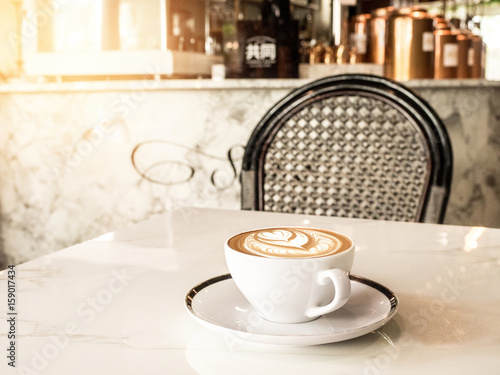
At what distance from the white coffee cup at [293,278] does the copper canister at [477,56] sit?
183 cm

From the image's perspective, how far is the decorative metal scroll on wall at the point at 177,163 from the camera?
1.83 m

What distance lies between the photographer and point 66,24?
81.1 inches

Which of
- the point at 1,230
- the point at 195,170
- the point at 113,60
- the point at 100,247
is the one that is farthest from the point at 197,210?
the point at 1,230

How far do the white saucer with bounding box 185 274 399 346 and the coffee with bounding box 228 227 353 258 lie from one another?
0.05 meters

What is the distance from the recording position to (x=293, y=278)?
0.41m

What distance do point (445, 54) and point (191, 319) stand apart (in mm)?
1706

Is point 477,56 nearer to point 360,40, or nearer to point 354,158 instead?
point 360,40

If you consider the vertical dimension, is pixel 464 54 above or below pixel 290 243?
above

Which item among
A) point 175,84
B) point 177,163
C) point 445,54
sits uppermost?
point 445,54

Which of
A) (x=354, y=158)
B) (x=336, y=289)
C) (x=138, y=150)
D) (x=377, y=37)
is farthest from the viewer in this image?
(x=377, y=37)

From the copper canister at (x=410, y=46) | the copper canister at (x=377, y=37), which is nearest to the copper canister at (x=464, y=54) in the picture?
the copper canister at (x=410, y=46)

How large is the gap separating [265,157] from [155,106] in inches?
32.7

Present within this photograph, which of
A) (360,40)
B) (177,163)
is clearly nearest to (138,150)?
(177,163)

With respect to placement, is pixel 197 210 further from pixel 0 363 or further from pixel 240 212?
pixel 0 363
